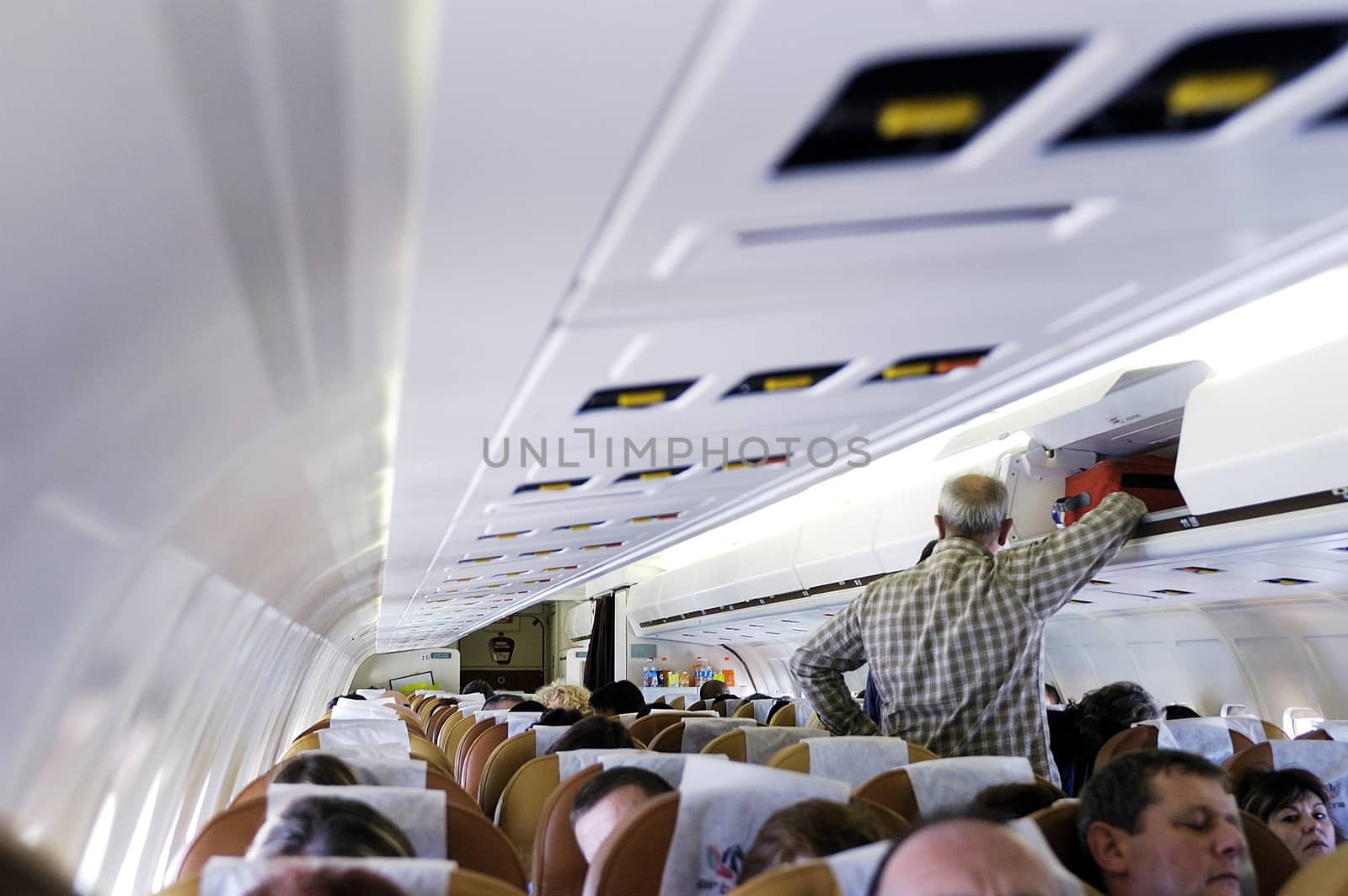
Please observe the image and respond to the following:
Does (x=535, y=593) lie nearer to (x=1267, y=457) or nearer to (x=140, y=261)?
(x=1267, y=457)

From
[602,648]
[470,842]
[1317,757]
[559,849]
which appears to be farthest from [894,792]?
[602,648]

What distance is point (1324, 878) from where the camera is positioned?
1.84 meters

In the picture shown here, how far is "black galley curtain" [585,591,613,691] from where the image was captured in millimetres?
22547

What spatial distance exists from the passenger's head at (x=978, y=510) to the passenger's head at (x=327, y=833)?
271 cm

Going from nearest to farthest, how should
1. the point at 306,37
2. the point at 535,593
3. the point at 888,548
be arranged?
the point at 306,37, the point at 888,548, the point at 535,593

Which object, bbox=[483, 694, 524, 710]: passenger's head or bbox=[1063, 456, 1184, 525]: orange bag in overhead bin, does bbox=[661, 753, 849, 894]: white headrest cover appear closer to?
bbox=[1063, 456, 1184, 525]: orange bag in overhead bin

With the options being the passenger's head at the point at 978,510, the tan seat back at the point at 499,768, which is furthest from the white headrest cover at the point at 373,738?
the passenger's head at the point at 978,510

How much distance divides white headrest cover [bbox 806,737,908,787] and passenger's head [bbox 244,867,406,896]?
2.05 m

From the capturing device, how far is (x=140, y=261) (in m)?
2.47

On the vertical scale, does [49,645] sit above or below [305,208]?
below

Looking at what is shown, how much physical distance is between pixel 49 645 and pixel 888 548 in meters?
5.89

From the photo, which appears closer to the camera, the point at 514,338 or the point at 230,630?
the point at 514,338

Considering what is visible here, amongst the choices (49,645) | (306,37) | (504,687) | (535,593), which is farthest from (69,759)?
(504,687)

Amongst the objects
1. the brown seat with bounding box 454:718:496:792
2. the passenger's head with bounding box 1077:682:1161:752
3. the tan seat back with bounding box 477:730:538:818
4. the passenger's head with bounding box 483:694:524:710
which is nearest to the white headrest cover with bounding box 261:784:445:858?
the tan seat back with bounding box 477:730:538:818
